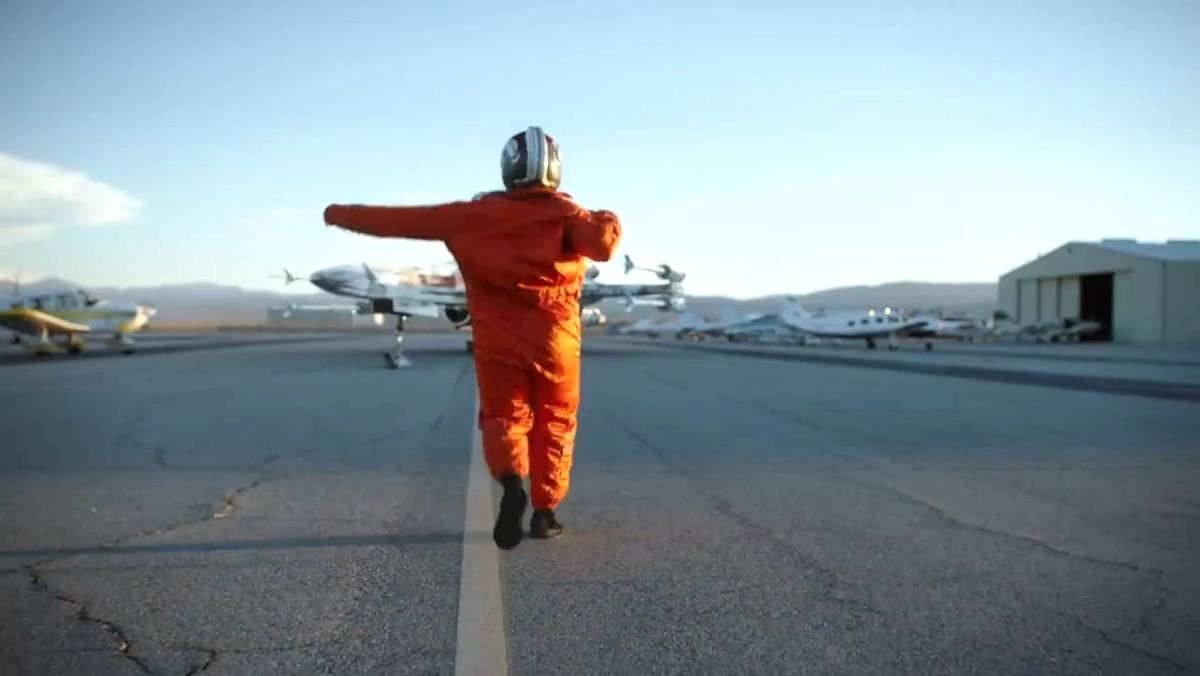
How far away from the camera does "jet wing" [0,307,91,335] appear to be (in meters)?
28.1

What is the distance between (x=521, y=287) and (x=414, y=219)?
1.95ft

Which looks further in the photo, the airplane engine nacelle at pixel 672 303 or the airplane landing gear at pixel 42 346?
the airplane landing gear at pixel 42 346

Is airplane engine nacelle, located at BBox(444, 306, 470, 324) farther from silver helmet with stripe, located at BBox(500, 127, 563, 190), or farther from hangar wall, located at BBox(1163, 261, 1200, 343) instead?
hangar wall, located at BBox(1163, 261, 1200, 343)

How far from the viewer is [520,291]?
420 cm

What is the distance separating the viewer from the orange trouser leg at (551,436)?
4320 mm

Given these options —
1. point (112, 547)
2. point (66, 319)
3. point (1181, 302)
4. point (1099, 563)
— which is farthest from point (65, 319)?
point (1181, 302)

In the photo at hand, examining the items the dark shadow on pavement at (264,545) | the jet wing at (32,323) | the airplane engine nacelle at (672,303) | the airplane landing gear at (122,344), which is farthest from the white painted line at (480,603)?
the airplane landing gear at (122,344)

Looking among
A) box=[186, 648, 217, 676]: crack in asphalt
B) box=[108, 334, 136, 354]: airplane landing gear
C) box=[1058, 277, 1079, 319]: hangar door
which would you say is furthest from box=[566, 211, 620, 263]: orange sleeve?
box=[1058, 277, 1079, 319]: hangar door

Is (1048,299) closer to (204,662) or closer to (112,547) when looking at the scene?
(112,547)

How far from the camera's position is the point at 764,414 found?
420 inches

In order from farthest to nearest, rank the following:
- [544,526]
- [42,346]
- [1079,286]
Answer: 1. [1079,286]
2. [42,346]
3. [544,526]

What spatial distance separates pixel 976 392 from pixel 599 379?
6747mm

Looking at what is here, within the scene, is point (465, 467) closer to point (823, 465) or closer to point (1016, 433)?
point (823, 465)

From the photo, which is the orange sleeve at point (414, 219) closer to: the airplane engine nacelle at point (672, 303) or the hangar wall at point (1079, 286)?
the airplane engine nacelle at point (672, 303)
